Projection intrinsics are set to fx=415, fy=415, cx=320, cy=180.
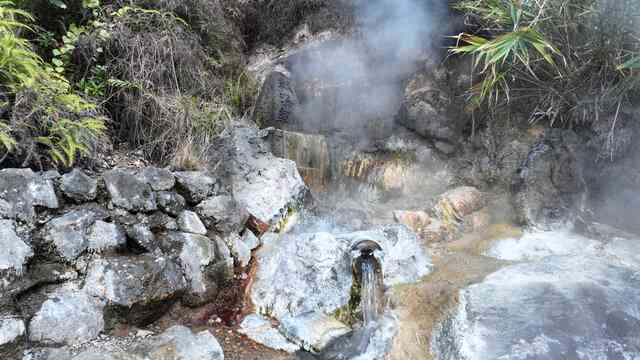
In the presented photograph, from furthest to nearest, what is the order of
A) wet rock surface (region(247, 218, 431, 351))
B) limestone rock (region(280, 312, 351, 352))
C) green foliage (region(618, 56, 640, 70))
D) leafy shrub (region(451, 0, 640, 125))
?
leafy shrub (region(451, 0, 640, 125)) → green foliage (region(618, 56, 640, 70)) → wet rock surface (region(247, 218, 431, 351)) → limestone rock (region(280, 312, 351, 352))

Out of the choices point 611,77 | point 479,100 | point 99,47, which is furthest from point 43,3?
point 611,77

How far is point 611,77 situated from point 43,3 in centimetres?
596

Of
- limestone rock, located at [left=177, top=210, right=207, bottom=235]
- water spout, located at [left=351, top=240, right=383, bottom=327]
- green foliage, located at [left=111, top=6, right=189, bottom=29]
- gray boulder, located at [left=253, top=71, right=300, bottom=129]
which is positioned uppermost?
green foliage, located at [left=111, top=6, right=189, bottom=29]

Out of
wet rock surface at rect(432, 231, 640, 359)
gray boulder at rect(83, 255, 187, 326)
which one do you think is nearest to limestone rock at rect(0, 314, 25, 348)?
gray boulder at rect(83, 255, 187, 326)

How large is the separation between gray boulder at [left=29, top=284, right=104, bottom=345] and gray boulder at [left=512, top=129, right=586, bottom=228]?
4218 mm

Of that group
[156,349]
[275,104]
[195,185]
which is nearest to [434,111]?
[275,104]

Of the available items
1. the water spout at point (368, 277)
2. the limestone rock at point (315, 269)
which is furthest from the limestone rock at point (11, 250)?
the water spout at point (368, 277)

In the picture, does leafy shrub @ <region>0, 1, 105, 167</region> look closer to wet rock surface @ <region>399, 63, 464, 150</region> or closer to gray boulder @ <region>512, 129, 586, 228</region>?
wet rock surface @ <region>399, 63, 464, 150</region>

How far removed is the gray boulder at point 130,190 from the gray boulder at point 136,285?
45 centimetres

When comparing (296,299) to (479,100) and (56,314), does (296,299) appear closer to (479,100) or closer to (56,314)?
(56,314)

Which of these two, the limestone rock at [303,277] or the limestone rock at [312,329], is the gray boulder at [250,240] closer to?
the limestone rock at [303,277]

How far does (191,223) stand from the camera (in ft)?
11.9

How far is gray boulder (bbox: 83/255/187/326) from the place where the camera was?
2.88 meters

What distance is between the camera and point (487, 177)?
203 inches
